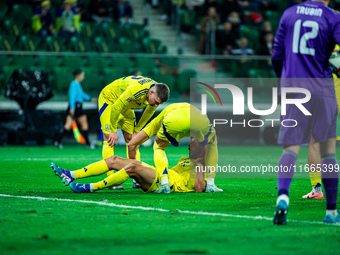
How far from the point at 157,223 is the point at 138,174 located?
2.12 meters

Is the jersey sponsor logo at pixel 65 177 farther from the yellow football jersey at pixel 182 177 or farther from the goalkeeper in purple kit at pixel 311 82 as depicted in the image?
the goalkeeper in purple kit at pixel 311 82

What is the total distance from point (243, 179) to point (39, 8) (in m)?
11.1

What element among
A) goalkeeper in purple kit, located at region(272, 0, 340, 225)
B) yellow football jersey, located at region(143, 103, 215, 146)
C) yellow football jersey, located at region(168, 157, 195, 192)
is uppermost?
goalkeeper in purple kit, located at region(272, 0, 340, 225)

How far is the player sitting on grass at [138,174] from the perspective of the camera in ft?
25.9

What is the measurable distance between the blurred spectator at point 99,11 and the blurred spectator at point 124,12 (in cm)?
38

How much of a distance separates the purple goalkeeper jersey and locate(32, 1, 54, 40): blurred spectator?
14379 mm

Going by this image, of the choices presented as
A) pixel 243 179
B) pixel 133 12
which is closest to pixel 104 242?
pixel 243 179

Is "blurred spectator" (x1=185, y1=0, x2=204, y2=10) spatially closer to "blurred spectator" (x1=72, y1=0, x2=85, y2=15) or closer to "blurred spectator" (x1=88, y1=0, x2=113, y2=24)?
"blurred spectator" (x1=88, y1=0, x2=113, y2=24)

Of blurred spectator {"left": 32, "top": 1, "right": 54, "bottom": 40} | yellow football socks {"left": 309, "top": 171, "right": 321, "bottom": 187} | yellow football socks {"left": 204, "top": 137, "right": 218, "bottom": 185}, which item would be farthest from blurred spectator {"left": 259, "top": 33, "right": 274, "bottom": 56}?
yellow football socks {"left": 309, "top": 171, "right": 321, "bottom": 187}

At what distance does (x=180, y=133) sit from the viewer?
8.34m

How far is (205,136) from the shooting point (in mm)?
8469

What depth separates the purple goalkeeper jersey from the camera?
230 inches

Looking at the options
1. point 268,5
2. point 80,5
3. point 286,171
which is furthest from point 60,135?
point 286,171

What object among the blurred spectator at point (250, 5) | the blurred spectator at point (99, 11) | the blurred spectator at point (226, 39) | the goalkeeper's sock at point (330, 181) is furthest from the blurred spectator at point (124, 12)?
the goalkeeper's sock at point (330, 181)
